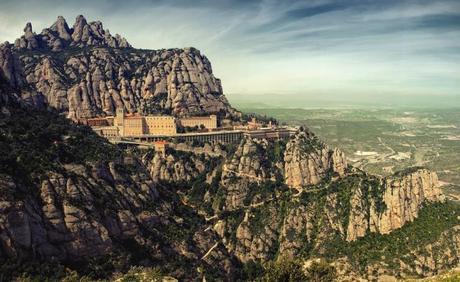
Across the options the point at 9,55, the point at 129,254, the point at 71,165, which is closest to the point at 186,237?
the point at 129,254

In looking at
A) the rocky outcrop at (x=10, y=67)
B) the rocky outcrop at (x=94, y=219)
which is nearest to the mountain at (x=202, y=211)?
the rocky outcrop at (x=94, y=219)

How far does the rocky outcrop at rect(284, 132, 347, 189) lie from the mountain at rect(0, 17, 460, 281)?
42 cm

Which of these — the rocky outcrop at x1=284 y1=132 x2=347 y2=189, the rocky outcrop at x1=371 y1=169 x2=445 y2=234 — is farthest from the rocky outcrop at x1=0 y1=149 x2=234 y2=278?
the rocky outcrop at x1=371 y1=169 x2=445 y2=234

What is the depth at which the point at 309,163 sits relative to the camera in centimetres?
17112

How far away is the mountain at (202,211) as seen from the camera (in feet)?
316

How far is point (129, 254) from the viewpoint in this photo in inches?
4225

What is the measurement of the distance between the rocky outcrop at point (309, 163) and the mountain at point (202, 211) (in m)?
0.42

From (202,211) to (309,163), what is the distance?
39239mm

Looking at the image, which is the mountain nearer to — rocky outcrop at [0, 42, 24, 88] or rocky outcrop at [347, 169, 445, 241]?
rocky outcrop at [347, 169, 445, 241]

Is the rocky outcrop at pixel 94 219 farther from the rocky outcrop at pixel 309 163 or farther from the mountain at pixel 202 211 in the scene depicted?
the rocky outcrop at pixel 309 163

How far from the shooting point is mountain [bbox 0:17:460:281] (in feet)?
316

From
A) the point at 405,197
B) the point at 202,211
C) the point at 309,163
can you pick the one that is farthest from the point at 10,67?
the point at 405,197

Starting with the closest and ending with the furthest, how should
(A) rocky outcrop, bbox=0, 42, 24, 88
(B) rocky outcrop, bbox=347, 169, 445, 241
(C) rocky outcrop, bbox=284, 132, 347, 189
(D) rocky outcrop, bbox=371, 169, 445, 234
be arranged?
(D) rocky outcrop, bbox=371, 169, 445, 234, (B) rocky outcrop, bbox=347, 169, 445, 241, (A) rocky outcrop, bbox=0, 42, 24, 88, (C) rocky outcrop, bbox=284, 132, 347, 189

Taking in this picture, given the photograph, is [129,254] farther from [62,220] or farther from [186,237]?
[186,237]
